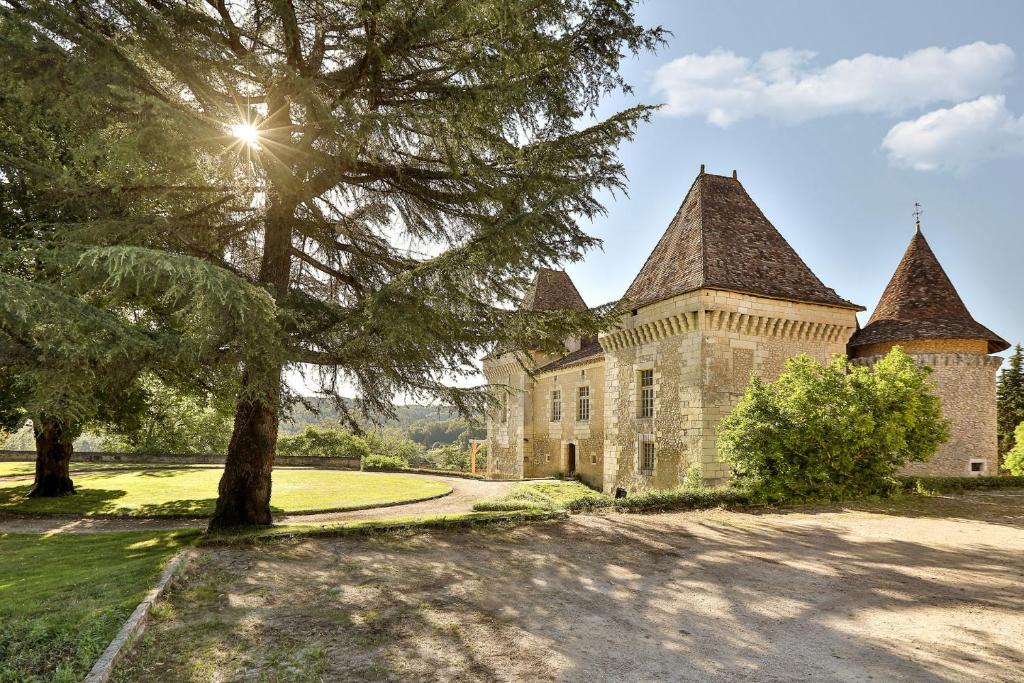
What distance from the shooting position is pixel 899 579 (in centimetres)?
577

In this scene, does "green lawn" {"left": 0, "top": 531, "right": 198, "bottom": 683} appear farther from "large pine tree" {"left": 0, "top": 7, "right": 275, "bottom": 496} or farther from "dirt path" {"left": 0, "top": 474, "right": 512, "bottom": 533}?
"large pine tree" {"left": 0, "top": 7, "right": 275, "bottom": 496}

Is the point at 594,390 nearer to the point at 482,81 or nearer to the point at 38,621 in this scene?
the point at 482,81

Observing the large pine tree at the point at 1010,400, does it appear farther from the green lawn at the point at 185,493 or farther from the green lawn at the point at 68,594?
the green lawn at the point at 68,594

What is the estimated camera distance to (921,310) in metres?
17.1

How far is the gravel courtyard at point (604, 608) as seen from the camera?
380cm

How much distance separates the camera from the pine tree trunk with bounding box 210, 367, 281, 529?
8859 millimetres

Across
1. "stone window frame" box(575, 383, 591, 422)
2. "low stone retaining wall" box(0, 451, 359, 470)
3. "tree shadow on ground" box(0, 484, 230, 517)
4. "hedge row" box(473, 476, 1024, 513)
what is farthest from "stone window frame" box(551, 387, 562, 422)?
"tree shadow on ground" box(0, 484, 230, 517)

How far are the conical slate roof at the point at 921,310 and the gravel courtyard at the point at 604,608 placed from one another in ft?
Result: 33.5

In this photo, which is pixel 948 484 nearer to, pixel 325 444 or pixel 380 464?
pixel 380 464

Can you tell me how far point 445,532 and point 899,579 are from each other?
5744 millimetres

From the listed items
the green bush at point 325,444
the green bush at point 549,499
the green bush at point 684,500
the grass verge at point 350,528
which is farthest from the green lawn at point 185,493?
the green bush at point 325,444

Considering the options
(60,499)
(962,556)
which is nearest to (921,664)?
(962,556)

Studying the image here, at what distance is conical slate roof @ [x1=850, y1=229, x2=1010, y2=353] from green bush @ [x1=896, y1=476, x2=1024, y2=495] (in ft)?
14.0

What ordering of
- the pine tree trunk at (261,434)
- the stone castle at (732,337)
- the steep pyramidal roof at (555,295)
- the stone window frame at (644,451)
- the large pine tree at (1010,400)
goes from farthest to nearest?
the large pine tree at (1010,400)
the steep pyramidal roof at (555,295)
the stone window frame at (644,451)
the stone castle at (732,337)
the pine tree trunk at (261,434)
